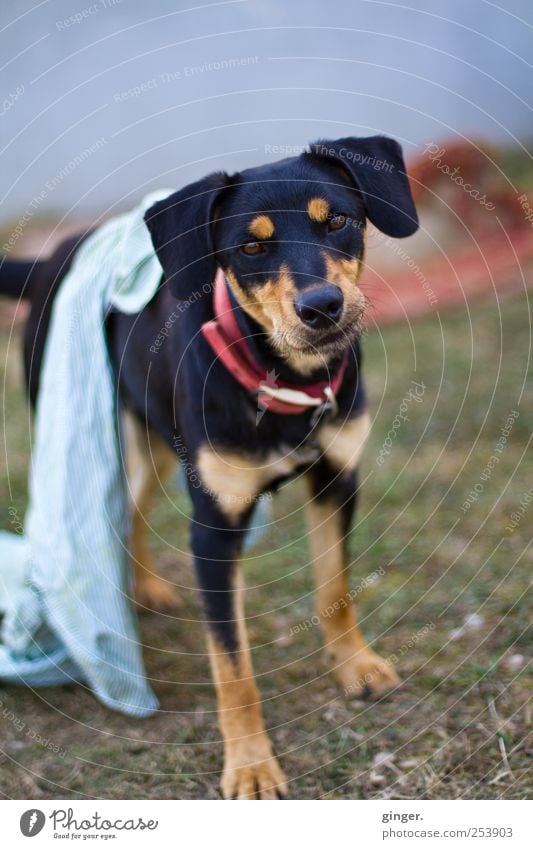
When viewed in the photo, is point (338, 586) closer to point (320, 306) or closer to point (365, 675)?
point (365, 675)

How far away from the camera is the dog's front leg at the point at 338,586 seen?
3301mm

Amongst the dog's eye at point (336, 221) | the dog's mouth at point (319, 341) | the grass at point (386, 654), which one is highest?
the dog's eye at point (336, 221)

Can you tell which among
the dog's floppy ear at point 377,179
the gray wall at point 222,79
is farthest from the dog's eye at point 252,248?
the gray wall at point 222,79

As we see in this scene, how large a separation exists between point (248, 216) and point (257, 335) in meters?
0.38

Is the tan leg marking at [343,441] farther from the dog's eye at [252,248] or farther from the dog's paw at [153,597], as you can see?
the dog's paw at [153,597]

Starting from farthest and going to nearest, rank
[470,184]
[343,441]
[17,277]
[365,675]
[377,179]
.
A: [470,184] < [17,277] < [365,675] < [343,441] < [377,179]

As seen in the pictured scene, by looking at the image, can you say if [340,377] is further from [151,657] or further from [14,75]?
[14,75]

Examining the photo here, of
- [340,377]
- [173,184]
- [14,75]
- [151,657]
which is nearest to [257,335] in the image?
[340,377]

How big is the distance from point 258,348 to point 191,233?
1.40ft

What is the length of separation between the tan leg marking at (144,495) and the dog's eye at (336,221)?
4.94ft

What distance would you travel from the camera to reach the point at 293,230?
2787mm

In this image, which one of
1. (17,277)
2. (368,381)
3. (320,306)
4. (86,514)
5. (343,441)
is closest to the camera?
(320,306)

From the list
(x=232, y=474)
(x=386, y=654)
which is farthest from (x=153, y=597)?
(x=232, y=474)
